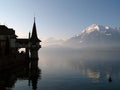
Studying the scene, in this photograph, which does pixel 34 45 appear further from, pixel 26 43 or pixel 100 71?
pixel 100 71

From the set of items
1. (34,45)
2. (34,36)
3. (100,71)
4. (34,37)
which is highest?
(34,36)

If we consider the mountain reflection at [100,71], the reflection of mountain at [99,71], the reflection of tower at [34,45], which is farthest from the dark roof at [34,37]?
the mountain reflection at [100,71]

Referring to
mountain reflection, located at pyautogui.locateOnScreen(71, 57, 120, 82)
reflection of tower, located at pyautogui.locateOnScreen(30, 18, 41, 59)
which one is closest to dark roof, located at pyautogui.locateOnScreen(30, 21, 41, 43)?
reflection of tower, located at pyautogui.locateOnScreen(30, 18, 41, 59)

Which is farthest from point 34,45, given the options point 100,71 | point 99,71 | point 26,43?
point 100,71

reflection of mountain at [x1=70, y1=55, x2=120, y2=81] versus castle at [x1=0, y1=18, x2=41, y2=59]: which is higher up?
castle at [x1=0, y1=18, x2=41, y2=59]

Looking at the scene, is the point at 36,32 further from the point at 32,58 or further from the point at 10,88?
the point at 10,88

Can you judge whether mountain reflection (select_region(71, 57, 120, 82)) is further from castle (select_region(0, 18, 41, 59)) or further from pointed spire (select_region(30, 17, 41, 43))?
pointed spire (select_region(30, 17, 41, 43))

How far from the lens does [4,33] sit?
8062cm

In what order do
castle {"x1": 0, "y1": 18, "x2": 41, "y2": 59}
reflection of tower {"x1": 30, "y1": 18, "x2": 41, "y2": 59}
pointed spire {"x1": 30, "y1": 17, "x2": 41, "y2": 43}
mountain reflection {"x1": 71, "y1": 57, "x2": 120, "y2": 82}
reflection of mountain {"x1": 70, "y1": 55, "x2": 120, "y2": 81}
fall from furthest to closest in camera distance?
1. pointed spire {"x1": 30, "y1": 17, "x2": 41, "y2": 43}
2. reflection of tower {"x1": 30, "y1": 18, "x2": 41, "y2": 59}
3. castle {"x1": 0, "y1": 18, "x2": 41, "y2": 59}
4. reflection of mountain {"x1": 70, "y1": 55, "x2": 120, "y2": 81}
5. mountain reflection {"x1": 71, "y1": 57, "x2": 120, "y2": 82}

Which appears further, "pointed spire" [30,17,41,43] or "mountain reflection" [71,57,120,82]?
"pointed spire" [30,17,41,43]

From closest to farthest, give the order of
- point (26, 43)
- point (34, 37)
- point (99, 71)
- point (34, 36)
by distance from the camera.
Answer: point (99, 71) < point (26, 43) < point (34, 37) < point (34, 36)

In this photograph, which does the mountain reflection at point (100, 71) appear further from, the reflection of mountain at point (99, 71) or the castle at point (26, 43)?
the castle at point (26, 43)

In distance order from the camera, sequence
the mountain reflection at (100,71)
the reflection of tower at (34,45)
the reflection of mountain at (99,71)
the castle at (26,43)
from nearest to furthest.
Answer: the mountain reflection at (100,71) → the reflection of mountain at (99,71) → the castle at (26,43) → the reflection of tower at (34,45)

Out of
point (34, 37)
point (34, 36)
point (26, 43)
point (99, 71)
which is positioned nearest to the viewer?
point (99, 71)
